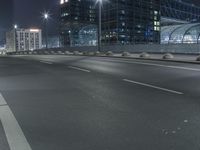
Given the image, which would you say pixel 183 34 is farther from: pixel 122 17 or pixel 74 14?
pixel 122 17

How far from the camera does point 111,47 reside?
1761 inches

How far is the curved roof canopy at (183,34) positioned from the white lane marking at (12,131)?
3415 cm

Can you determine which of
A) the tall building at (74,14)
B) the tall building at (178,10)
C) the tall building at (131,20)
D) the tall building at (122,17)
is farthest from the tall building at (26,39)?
the tall building at (178,10)

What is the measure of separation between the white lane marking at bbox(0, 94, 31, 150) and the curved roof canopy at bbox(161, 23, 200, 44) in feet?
112

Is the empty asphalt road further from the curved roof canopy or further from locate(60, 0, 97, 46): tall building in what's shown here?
locate(60, 0, 97, 46): tall building

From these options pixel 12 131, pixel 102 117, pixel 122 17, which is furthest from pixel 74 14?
pixel 12 131

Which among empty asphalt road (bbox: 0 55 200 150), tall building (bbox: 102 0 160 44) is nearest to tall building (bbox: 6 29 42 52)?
tall building (bbox: 102 0 160 44)

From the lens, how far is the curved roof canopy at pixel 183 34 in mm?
41403

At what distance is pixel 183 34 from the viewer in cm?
4497

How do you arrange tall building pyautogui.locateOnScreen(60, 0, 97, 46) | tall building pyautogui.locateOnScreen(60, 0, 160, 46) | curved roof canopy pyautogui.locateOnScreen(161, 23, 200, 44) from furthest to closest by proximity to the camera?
tall building pyautogui.locateOnScreen(60, 0, 160, 46), tall building pyautogui.locateOnScreen(60, 0, 97, 46), curved roof canopy pyautogui.locateOnScreen(161, 23, 200, 44)

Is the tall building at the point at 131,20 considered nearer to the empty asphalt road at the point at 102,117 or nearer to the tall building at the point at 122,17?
the tall building at the point at 122,17

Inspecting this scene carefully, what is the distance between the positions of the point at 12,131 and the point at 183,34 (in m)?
42.0

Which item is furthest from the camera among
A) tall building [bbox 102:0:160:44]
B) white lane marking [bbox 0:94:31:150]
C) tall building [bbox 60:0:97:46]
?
tall building [bbox 102:0:160:44]

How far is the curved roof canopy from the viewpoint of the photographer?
41.4 meters
